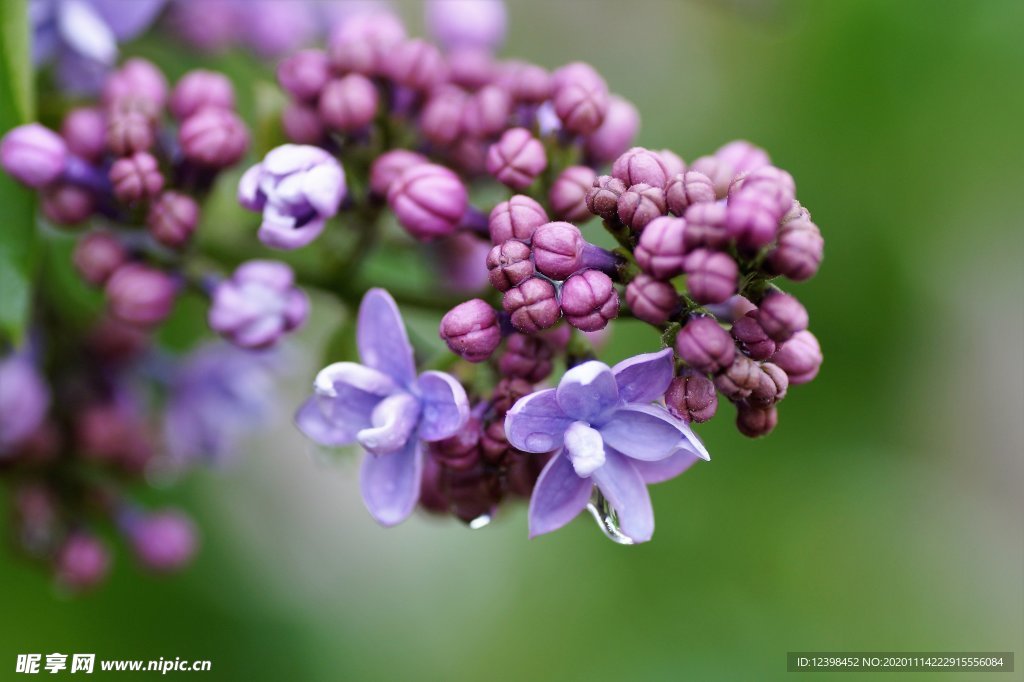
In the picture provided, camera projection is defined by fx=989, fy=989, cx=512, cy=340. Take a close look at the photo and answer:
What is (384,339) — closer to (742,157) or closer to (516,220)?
(516,220)

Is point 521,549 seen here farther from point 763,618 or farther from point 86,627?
point 86,627

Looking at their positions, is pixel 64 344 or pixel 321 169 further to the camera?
pixel 64 344

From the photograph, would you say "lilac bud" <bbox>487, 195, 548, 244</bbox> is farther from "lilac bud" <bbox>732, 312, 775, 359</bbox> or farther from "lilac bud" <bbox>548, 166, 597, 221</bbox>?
"lilac bud" <bbox>732, 312, 775, 359</bbox>

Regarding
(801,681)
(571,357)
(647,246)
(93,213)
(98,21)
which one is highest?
(98,21)

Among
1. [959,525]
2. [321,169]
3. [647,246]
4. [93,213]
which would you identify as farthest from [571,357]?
[959,525]

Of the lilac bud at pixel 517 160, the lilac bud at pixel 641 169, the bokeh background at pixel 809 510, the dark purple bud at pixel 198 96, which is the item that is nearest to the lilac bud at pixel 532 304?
the lilac bud at pixel 641 169

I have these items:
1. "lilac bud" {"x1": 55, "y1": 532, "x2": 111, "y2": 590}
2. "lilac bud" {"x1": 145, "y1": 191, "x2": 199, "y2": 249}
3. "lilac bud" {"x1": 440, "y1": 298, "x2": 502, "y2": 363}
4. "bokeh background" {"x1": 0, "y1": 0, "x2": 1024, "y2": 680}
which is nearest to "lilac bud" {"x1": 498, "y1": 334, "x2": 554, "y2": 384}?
"lilac bud" {"x1": 440, "y1": 298, "x2": 502, "y2": 363}
